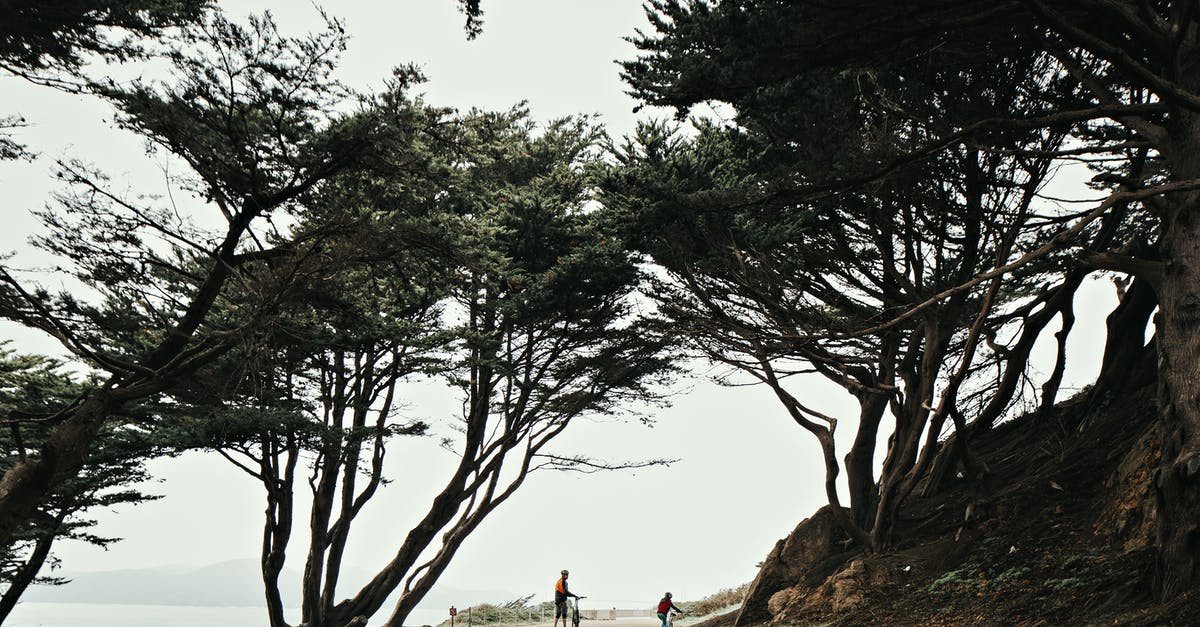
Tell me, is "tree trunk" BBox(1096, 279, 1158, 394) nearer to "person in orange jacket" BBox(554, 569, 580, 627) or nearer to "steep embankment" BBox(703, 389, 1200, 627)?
"steep embankment" BBox(703, 389, 1200, 627)

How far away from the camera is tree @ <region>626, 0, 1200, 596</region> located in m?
6.64

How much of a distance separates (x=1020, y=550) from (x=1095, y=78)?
19.1 feet

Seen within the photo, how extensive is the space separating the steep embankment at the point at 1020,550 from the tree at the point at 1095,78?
3.49 feet

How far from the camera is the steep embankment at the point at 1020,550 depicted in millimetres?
7742

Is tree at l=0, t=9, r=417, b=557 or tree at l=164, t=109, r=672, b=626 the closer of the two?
tree at l=0, t=9, r=417, b=557

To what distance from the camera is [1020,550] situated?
9641 millimetres

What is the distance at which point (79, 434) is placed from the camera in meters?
8.88

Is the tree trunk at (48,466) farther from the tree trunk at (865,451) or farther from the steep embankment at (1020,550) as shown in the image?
the tree trunk at (865,451)

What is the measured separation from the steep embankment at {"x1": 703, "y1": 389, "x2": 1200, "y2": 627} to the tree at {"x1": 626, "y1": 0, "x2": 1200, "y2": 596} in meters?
1.06


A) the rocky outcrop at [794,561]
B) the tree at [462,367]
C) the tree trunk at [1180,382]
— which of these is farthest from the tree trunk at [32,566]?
the tree trunk at [1180,382]

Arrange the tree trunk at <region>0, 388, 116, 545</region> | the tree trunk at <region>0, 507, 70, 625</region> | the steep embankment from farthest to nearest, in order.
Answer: the tree trunk at <region>0, 507, 70, 625</region>, the tree trunk at <region>0, 388, 116, 545</region>, the steep embankment

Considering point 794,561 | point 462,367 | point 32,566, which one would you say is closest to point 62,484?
point 32,566

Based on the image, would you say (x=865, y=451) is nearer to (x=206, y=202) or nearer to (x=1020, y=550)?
(x=1020, y=550)

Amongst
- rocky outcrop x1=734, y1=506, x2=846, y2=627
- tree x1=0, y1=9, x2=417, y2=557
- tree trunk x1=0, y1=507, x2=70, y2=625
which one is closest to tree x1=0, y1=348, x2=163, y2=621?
tree trunk x1=0, y1=507, x2=70, y2=625
